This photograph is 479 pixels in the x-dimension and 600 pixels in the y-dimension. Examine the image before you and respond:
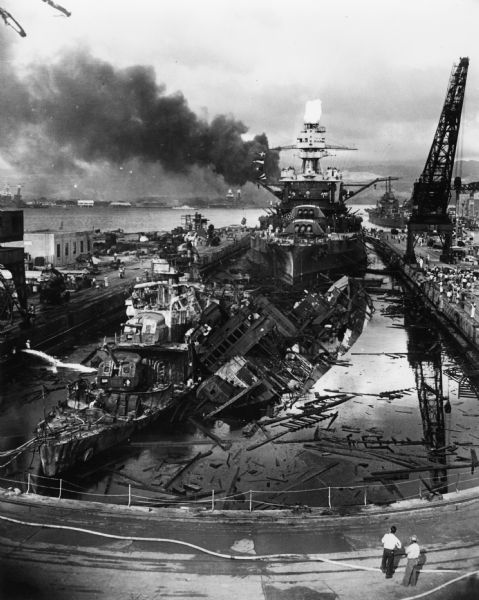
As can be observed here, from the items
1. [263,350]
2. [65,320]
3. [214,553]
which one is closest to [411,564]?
[214,553]

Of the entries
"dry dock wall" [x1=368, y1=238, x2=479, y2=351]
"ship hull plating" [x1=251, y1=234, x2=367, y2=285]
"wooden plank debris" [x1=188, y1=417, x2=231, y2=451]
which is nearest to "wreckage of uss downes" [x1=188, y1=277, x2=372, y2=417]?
"wooden plank debris" [x1=188, y1=417, x2=231, y2=451]

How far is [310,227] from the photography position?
79.5 m

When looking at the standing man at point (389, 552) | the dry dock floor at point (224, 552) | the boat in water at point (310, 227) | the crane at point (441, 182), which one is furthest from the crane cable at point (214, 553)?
the crane at point (441, 182)

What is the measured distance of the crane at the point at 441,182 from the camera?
74.4 metres

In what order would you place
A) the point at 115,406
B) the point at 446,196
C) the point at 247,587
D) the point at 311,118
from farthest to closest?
1. the point at 311,118
2. the point at 446,196
3. the point at 115,406
4. the point at 247,587

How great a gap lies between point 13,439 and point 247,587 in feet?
53.0

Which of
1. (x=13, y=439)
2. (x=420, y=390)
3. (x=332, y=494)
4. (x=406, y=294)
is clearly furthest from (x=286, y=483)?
(x=406, y=294)

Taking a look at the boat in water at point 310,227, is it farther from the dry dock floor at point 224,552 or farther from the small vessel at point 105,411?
the dry dock floor at point 224,552

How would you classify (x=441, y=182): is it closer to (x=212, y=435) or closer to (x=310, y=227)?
(x=310, y=227)

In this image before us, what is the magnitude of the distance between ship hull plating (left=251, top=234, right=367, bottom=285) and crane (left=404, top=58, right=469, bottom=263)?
27.5 feet

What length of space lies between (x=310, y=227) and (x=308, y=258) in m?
8.62

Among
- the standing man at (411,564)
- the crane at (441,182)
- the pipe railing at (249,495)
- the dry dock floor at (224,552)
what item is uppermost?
the crane at (441,182)

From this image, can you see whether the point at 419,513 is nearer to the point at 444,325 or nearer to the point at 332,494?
the point at 332,494

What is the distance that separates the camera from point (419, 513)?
15172 mm
